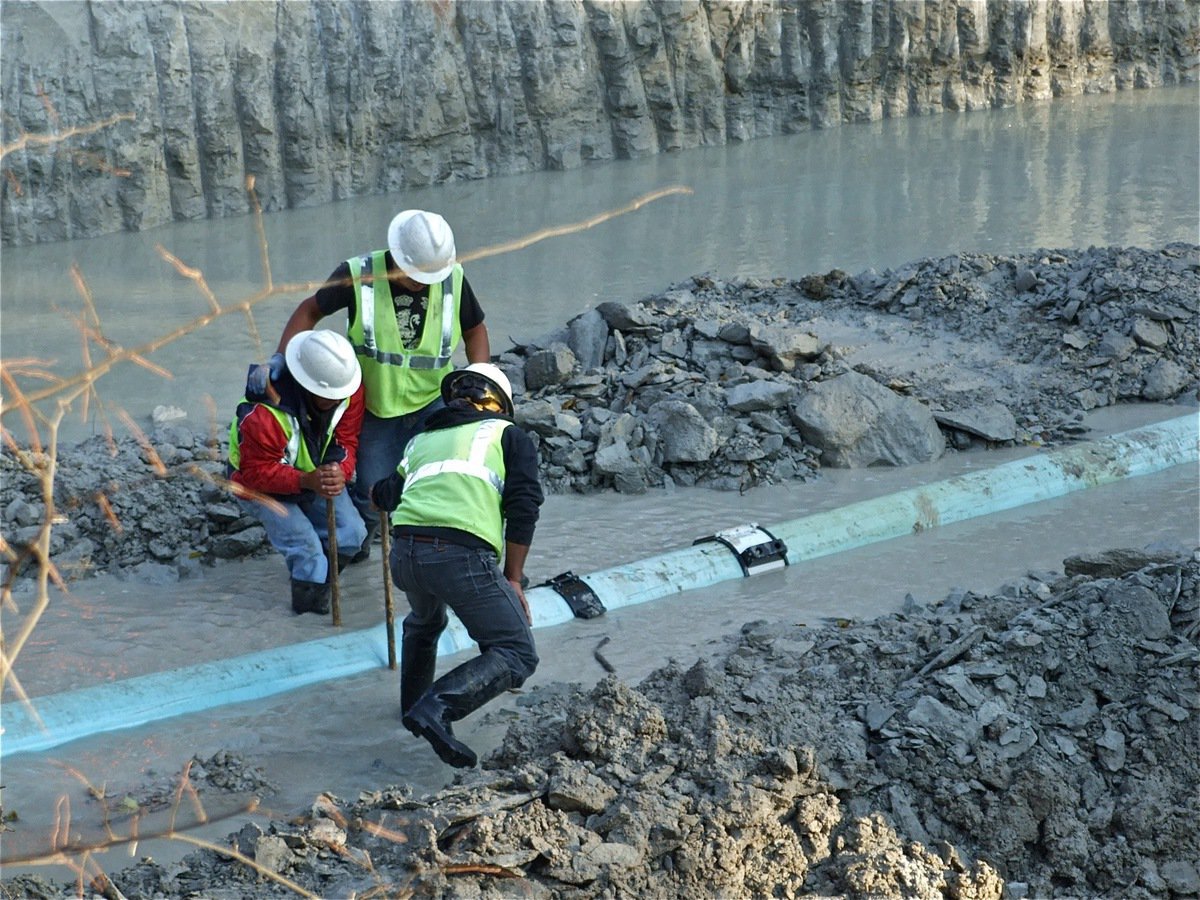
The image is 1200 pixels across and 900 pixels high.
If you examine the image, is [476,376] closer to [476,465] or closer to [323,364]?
[476,465]

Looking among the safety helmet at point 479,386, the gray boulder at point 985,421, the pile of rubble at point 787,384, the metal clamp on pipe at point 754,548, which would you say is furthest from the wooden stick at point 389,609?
the gray boulder at point 985,421

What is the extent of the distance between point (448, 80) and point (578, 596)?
10974 mm

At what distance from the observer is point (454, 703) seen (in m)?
4.34

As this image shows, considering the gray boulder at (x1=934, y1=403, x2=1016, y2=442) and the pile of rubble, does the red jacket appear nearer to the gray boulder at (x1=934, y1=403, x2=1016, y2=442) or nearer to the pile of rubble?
the pile of rubble

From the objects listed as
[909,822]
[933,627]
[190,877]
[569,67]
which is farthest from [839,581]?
[569,67]

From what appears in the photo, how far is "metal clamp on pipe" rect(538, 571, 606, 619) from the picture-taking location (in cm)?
573

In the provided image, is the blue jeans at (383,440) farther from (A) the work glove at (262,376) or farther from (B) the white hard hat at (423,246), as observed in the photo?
(B) the white hard hat at (423,246)

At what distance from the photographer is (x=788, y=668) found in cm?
486

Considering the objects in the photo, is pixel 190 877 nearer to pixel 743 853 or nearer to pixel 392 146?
pixel 743 853

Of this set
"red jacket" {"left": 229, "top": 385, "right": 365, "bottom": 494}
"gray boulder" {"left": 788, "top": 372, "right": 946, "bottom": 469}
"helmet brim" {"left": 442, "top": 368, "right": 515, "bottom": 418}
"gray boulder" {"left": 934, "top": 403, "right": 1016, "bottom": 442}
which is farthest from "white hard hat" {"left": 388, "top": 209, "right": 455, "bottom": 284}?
"gray boulder" {"left": 934, "top": 403, "right": 1016, "bottom": 442}

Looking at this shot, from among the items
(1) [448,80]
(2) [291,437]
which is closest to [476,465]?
(2) [291,437]

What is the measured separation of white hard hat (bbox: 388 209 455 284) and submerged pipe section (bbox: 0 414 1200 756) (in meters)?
1.49

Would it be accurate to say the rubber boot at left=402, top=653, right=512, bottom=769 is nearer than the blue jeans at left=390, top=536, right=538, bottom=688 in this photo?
Yes

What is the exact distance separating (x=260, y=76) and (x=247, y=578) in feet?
31.1
